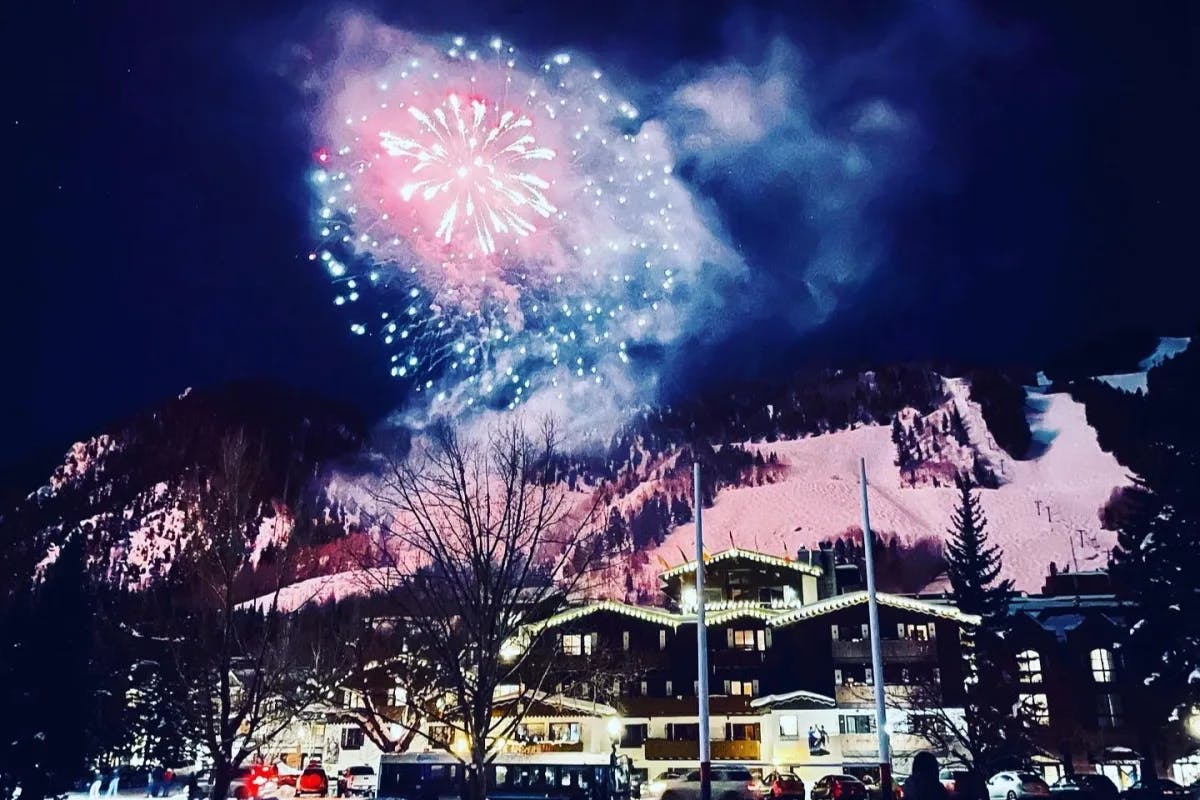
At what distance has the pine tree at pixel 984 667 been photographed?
46.3 metres

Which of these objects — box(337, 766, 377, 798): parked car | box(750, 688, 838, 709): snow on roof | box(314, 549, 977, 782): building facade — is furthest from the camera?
box(750, 688, 838, 709): snow on roof

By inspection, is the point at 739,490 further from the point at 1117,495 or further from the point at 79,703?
the point at 79,703

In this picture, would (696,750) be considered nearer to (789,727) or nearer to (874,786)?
(789,727)

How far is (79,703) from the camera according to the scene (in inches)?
1218

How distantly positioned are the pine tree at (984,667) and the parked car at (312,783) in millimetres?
31946

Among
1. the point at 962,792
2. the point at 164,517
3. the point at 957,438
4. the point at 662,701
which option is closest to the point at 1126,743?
the point at 662,701

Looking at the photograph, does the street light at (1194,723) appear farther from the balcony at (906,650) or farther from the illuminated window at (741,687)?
the illuminated window at (741,687)

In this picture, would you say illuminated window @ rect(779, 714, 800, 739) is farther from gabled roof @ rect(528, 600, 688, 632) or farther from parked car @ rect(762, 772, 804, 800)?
parked car @ rect(762, 772, 804, 800)

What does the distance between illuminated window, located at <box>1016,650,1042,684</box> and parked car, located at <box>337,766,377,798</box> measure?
42131 mm

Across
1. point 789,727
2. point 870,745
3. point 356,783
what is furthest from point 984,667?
point 356,783

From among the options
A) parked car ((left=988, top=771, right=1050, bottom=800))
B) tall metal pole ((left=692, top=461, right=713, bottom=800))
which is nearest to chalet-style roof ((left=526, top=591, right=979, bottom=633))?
parked car ((left=988, top=771, right=1050, bottom=800))

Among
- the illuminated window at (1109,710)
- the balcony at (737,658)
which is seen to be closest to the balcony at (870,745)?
the balcony at (737,658)

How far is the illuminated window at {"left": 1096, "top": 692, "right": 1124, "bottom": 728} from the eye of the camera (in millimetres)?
60844

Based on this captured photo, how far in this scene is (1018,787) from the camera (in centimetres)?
3700
